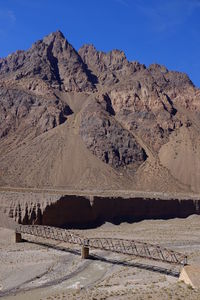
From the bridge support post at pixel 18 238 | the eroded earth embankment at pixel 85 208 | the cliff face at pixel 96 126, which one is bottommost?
the bridge support post at pixel 18 238

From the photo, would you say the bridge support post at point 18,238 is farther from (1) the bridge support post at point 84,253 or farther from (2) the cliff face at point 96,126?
(2) the cliff face at point 96,126

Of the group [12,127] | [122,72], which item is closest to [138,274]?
[12,127]

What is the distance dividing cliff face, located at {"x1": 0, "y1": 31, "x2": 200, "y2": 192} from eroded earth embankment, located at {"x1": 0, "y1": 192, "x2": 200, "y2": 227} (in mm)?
22489

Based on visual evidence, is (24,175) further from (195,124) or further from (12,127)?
(195,124)

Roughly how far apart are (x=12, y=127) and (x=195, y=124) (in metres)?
49.8

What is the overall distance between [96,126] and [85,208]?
52.0 meters

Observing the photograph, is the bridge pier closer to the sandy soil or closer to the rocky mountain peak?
the sandy soil

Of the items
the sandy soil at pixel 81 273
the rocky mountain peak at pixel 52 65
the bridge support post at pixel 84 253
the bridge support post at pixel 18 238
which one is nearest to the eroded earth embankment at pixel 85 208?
the sandy soil at pixel 81 273

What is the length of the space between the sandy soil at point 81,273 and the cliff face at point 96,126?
46.2m

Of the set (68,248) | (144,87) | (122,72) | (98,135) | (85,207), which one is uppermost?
(122,72)

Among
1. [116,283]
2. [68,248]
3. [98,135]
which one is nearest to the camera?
[116,283]

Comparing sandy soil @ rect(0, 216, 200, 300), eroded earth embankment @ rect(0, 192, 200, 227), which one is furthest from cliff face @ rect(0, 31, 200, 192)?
sandy soil @ rect(0, 216, 200, 300)

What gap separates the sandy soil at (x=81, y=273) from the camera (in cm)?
3319

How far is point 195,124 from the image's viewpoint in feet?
426
